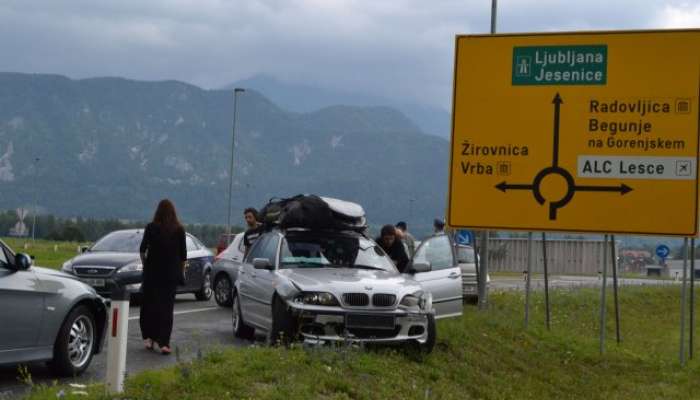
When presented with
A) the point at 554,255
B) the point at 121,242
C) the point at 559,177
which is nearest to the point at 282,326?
the point at 559,177

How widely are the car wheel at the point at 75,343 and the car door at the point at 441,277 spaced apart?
6.57 m

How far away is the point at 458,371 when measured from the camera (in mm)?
13250

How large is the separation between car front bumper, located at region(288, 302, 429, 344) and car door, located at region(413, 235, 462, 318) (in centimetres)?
406

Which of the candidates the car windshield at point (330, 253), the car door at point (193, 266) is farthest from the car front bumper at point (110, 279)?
the car windshield at point (330, 253)

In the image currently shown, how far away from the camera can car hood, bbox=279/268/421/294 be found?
41.6 ft

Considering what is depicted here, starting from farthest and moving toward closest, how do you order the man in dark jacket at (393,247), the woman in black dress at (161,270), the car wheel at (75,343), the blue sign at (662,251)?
the blue sign at (662,251)
the man in dark jacket at (393,247)
the woman in black dress at (161,270)
the car wheel at (75,343)

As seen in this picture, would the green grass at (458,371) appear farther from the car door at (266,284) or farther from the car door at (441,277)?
the car door at (266,284)

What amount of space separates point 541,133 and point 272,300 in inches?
246

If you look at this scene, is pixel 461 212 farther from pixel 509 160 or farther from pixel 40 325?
pixel 40 325

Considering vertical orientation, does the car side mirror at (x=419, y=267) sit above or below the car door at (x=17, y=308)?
above

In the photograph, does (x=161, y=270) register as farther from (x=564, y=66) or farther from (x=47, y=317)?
(x=564, y=66)

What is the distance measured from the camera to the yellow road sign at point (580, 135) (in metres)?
17.3

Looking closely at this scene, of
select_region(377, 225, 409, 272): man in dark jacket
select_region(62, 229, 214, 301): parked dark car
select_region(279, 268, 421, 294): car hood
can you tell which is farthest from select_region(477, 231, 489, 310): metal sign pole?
select_region(279, 268, 421, 294): car hood

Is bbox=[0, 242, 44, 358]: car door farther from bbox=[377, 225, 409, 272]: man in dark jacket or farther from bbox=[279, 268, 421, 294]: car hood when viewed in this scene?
bbox=[377, 225, 409, 272]: man in dark jacket
